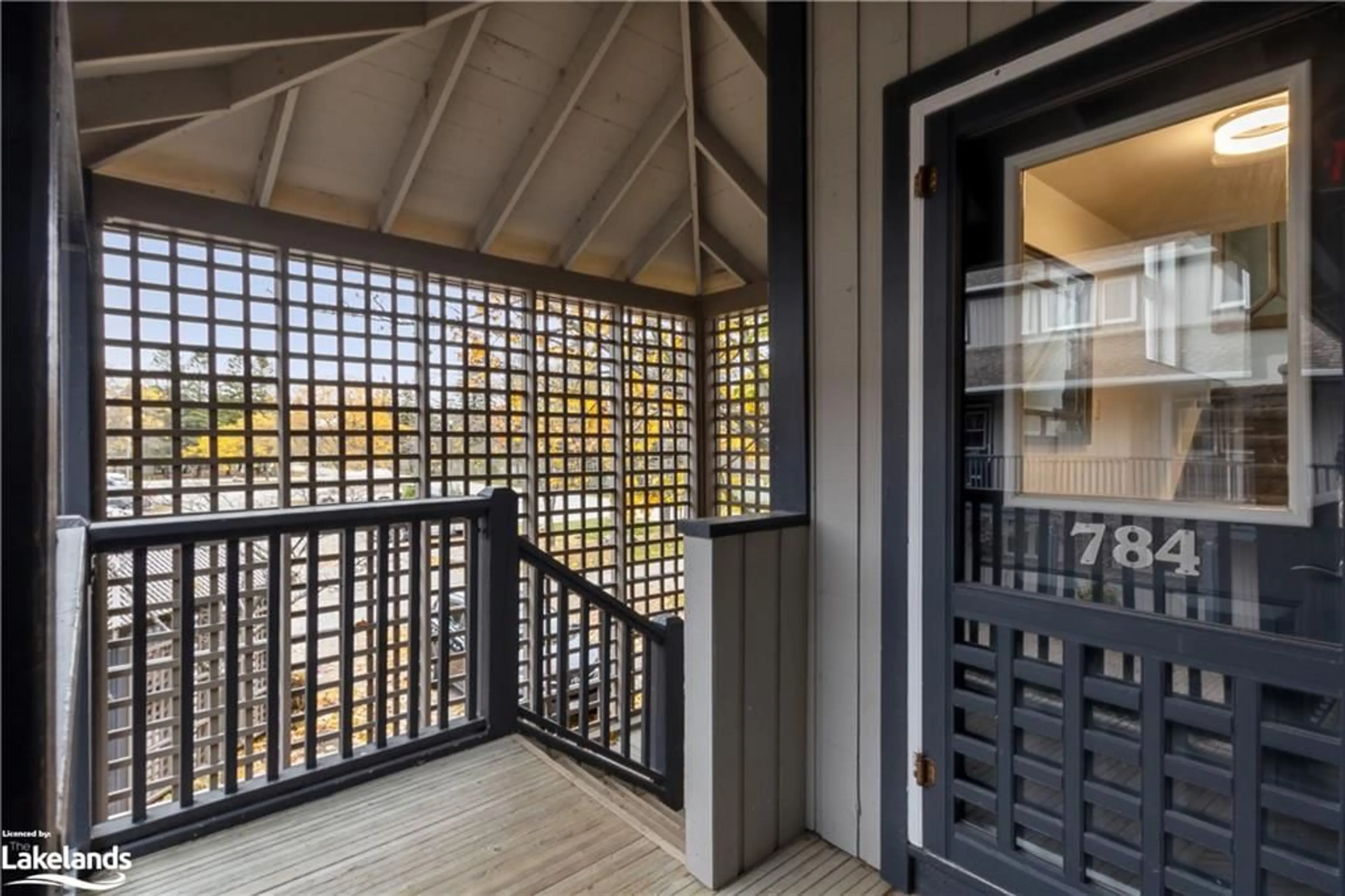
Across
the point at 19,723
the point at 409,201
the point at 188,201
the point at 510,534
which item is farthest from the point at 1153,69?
the point at 188,201

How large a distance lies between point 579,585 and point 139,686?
146cm

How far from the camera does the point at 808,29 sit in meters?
1.94

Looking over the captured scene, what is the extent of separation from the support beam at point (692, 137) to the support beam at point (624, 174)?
0.07 meters

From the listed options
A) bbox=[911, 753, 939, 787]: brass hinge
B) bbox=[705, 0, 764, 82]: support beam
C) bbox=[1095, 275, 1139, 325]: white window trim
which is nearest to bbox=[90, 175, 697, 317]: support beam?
bbox=[705, 0, 764, 82]: support beam

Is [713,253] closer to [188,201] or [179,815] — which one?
[188,201]

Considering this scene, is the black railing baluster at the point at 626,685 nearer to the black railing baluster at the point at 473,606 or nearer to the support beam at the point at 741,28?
the black railing baluster at the point at 473,606

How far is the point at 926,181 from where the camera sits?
5.44ft

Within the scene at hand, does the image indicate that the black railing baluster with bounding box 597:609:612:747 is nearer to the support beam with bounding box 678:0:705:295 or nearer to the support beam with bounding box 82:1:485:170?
the support beam with bounding box 82:1:485:170

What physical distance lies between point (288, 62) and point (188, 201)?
920 mm

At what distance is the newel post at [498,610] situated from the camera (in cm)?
245


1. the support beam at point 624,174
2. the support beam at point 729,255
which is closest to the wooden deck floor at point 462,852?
the support beam at point 624,174

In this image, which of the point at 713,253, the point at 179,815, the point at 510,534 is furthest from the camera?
the point at 713,253

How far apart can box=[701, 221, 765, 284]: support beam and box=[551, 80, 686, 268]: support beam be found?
29.1 inches

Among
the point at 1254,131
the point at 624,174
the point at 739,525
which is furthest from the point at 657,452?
the point at 1254,131
